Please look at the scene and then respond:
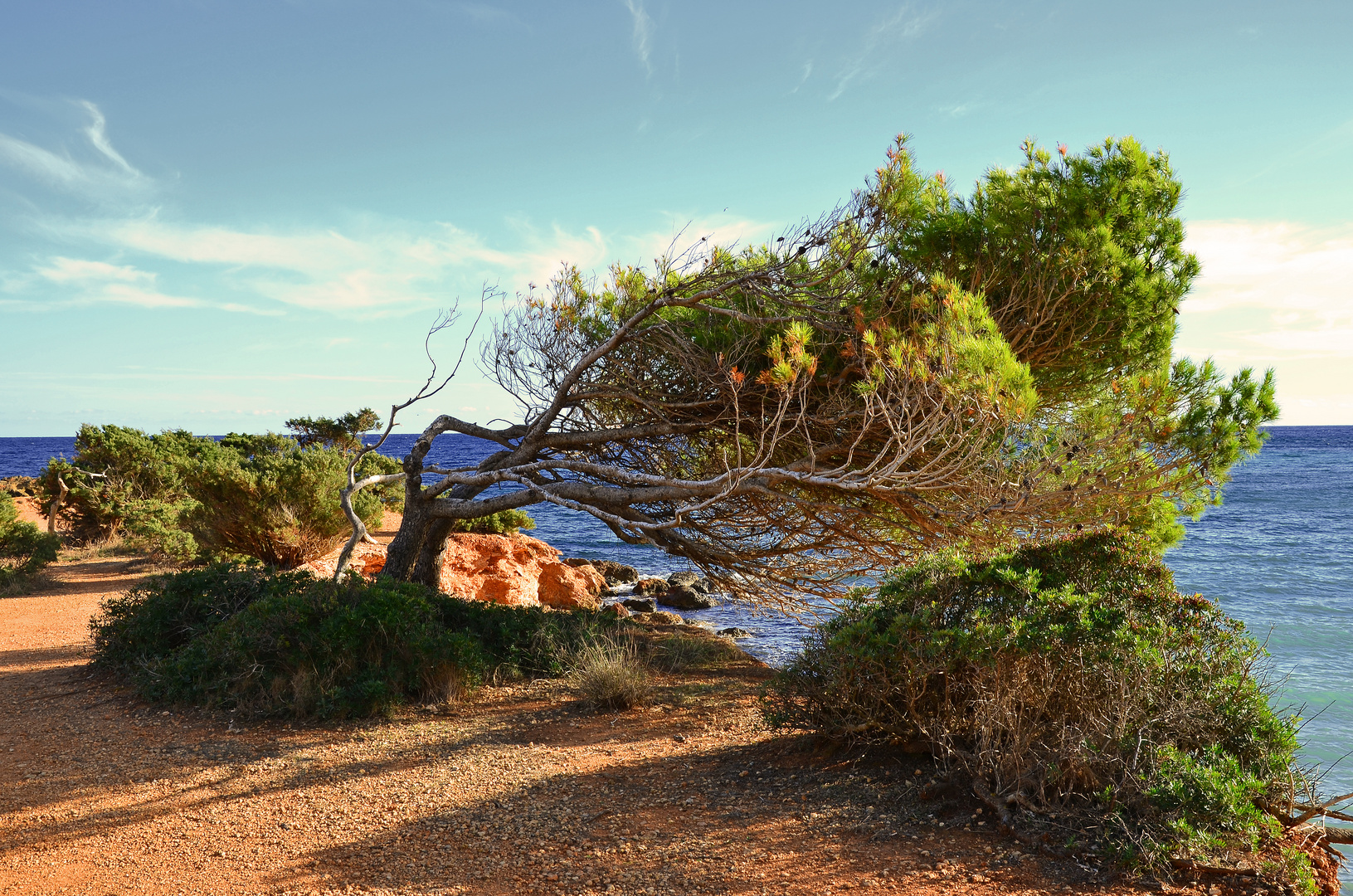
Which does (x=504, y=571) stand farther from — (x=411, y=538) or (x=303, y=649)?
(x=303, y=649)

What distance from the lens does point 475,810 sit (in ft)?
16.4

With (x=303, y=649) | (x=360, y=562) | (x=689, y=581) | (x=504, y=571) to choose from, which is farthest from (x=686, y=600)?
(x=303, y=649)

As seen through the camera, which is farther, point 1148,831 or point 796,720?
point 796,720

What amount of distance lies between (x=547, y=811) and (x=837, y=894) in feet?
6.38

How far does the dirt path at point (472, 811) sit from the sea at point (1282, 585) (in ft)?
7.16

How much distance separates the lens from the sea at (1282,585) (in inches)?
355

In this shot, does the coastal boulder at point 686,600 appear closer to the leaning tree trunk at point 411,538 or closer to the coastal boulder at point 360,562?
the coastal boulder at point 360,562

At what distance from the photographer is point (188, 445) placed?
24.3m

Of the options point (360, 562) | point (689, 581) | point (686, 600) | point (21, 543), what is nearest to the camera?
point (360, 562)

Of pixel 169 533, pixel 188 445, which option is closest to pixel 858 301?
pixel 169 533

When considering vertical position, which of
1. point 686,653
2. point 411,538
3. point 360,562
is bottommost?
point 686,653

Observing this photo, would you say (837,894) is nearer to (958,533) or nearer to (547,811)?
(547,811)

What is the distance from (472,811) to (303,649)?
3095 mm

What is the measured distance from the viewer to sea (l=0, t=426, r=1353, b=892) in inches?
355
